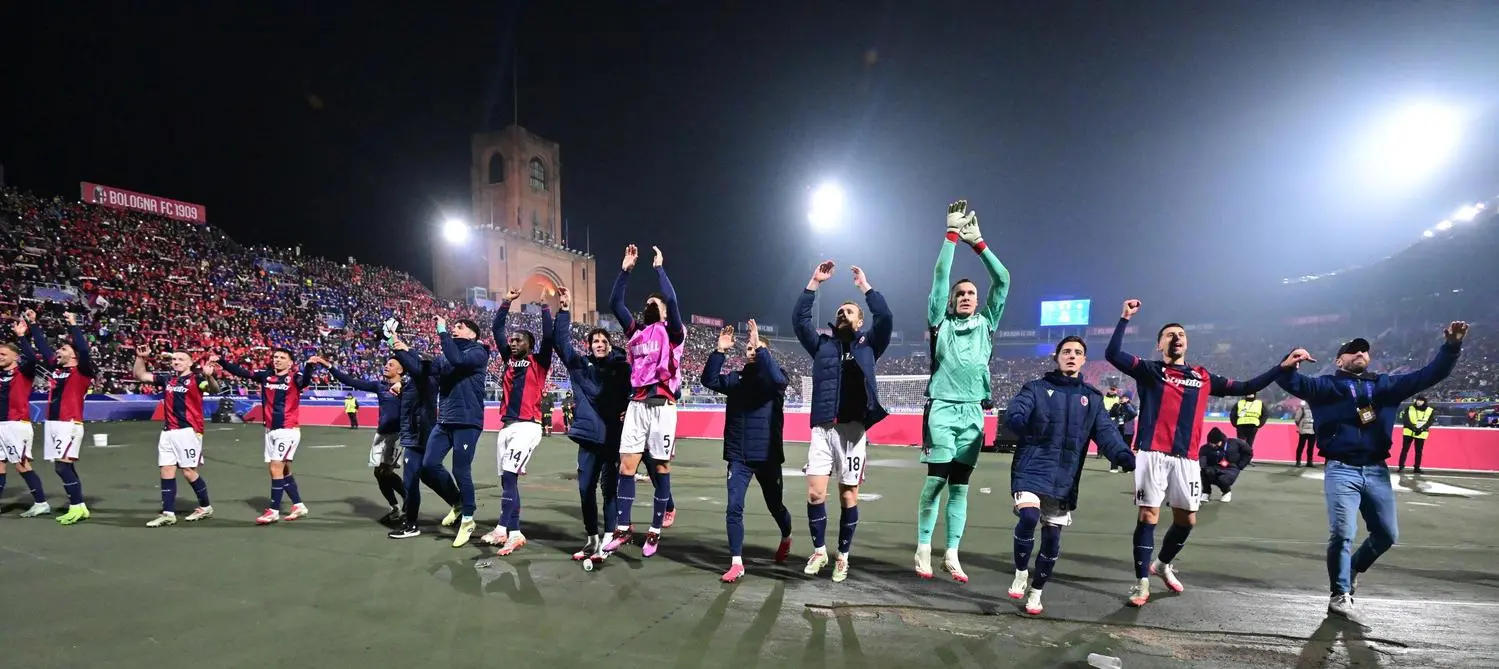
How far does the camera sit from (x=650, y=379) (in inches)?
216

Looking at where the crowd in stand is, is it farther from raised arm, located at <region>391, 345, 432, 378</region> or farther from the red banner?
raised arm, located at <region>391, 345, 432, 378</region>

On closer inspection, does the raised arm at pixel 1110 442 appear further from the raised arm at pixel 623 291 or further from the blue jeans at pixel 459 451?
the blue jeans at pixel 459 451

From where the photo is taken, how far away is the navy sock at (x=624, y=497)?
18.7 ft

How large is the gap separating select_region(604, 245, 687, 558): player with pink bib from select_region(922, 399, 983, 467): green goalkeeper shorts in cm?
212

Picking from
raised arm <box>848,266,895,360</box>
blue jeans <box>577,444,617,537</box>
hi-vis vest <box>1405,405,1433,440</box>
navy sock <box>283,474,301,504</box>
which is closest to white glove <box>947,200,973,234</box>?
raised arm <box>848,266,895,360</box>

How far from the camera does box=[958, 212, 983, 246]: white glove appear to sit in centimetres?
495

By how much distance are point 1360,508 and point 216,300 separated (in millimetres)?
41528

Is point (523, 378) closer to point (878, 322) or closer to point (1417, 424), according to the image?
point (878, 322)

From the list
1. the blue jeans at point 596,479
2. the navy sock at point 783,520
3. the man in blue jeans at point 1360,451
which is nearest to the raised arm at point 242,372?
the blue jeans at point 596,479

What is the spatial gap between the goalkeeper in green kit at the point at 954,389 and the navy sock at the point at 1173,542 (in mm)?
1488

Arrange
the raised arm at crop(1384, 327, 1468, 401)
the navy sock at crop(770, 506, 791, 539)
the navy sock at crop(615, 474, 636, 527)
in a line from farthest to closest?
the navy sock at crop(615, 474, 636, 527) < the navy sock at crop(770, 506, 791, 539) < the raised arm at crop(1384, 327, 1468, 401)

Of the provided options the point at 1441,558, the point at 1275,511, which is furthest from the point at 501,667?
the point at 1275,511

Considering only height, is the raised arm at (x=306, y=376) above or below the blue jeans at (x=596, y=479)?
above

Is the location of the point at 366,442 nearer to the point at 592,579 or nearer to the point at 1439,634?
the point at 592,579
